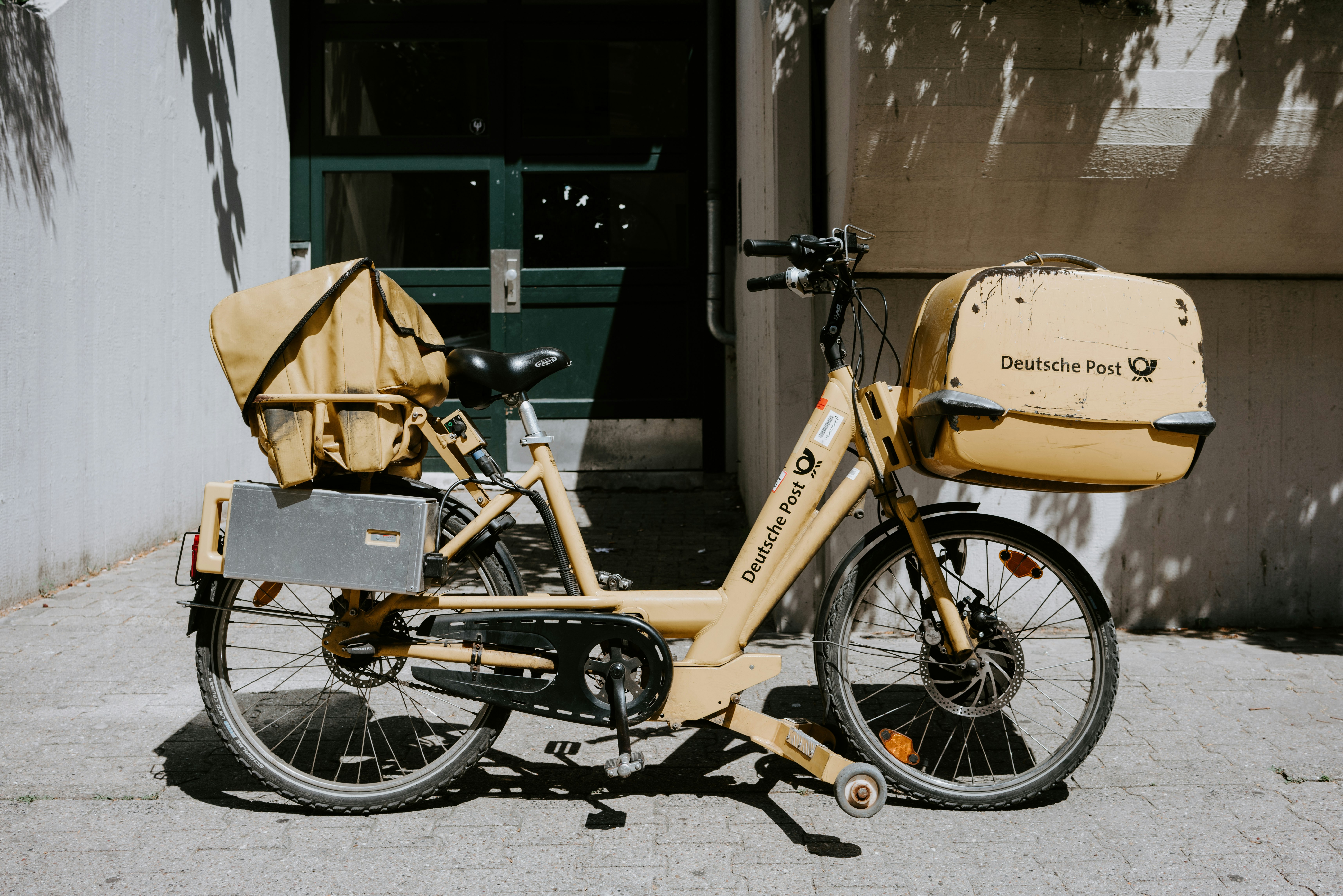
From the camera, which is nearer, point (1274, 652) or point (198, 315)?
point (1274, 652)

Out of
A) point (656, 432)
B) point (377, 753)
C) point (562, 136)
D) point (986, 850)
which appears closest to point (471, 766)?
point (377, 753)

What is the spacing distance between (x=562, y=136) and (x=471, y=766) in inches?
248

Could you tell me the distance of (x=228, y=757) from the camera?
142 inches

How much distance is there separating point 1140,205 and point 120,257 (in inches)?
211

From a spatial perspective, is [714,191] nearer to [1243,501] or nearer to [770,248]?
[1243,501]

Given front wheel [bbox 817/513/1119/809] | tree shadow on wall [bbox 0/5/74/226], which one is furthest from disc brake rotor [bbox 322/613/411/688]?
tree shadow on wall [bbox 0/5/74/226]

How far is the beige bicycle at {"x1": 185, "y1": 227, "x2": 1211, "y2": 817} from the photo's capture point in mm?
2992

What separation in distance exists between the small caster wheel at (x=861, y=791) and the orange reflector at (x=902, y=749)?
0.77 feet

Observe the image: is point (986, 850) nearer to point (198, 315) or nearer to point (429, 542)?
point (429, 542)

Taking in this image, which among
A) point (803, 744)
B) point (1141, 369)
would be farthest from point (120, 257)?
point (1141, 369)

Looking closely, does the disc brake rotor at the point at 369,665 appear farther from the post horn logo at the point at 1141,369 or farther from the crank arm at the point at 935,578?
the post horn logo at the point at 1141,369

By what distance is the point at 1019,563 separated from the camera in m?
3.32

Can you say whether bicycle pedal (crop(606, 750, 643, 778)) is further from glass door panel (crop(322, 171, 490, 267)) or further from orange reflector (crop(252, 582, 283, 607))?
glass door panel (crop(322, 171, 490, 267))

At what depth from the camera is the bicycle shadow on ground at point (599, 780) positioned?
323 cm
